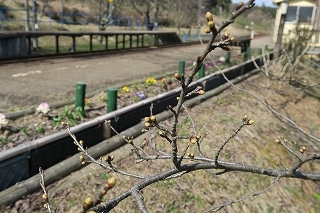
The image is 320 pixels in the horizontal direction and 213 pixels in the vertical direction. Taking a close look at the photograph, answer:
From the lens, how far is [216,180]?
550cm

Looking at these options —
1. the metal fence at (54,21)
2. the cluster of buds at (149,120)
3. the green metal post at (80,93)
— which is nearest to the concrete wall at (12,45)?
the green metal post at (80,93)

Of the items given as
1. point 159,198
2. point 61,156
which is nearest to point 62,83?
point 61,156

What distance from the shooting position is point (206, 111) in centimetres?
826

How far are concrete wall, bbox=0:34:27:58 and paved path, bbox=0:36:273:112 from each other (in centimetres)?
101

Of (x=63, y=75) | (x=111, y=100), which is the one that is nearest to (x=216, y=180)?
(x=111, y=100)

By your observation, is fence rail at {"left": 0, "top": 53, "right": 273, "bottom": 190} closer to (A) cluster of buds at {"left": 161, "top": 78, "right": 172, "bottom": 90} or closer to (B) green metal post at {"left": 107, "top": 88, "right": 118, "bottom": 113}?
(B) green metal post at {"left": 107, "top": 88, "right": 118, "bottom": 113}

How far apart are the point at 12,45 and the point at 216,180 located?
907 cm

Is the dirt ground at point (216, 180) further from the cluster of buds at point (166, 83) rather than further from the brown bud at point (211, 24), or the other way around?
the brown bud at point (211, 24)

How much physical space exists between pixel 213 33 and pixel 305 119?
34.0ft

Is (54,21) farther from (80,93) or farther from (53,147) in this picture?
(53,147)

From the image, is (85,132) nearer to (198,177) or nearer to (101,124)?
(101,124)

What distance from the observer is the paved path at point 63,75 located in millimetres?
7402

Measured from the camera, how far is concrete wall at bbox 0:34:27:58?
37.1 ft

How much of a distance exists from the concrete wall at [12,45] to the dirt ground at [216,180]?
687 centimetres
